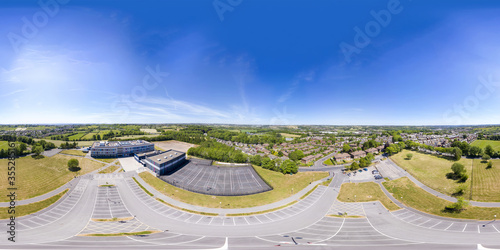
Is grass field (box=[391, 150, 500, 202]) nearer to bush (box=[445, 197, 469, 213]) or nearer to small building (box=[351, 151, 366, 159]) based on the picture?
bush (box=[445, 197, 469, 213])

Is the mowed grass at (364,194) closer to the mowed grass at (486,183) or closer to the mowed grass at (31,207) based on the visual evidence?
the mowed grass at (486,183)

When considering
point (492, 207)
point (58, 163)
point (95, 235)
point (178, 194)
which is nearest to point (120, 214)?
point (95, 235)

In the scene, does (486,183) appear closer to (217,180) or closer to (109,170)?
(217,180)

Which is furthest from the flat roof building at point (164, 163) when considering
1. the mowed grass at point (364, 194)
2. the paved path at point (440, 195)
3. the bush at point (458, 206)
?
the paved path at point (440, 195)

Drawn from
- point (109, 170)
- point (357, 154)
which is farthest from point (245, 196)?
point (357, 154)

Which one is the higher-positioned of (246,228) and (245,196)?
(245,196)

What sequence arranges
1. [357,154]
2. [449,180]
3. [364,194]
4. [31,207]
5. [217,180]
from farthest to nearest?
[357,154] → [217,180] → [449,180] → [364,194] → [31,207]

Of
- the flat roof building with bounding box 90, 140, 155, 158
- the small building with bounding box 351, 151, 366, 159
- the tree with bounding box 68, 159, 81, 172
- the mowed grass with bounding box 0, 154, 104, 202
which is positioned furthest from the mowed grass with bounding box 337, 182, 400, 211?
the flat roof building with bounding box 90, 140, 155, 158

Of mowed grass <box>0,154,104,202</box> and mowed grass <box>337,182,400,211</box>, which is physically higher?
mowed grass <box>0,154,104,202</box>
